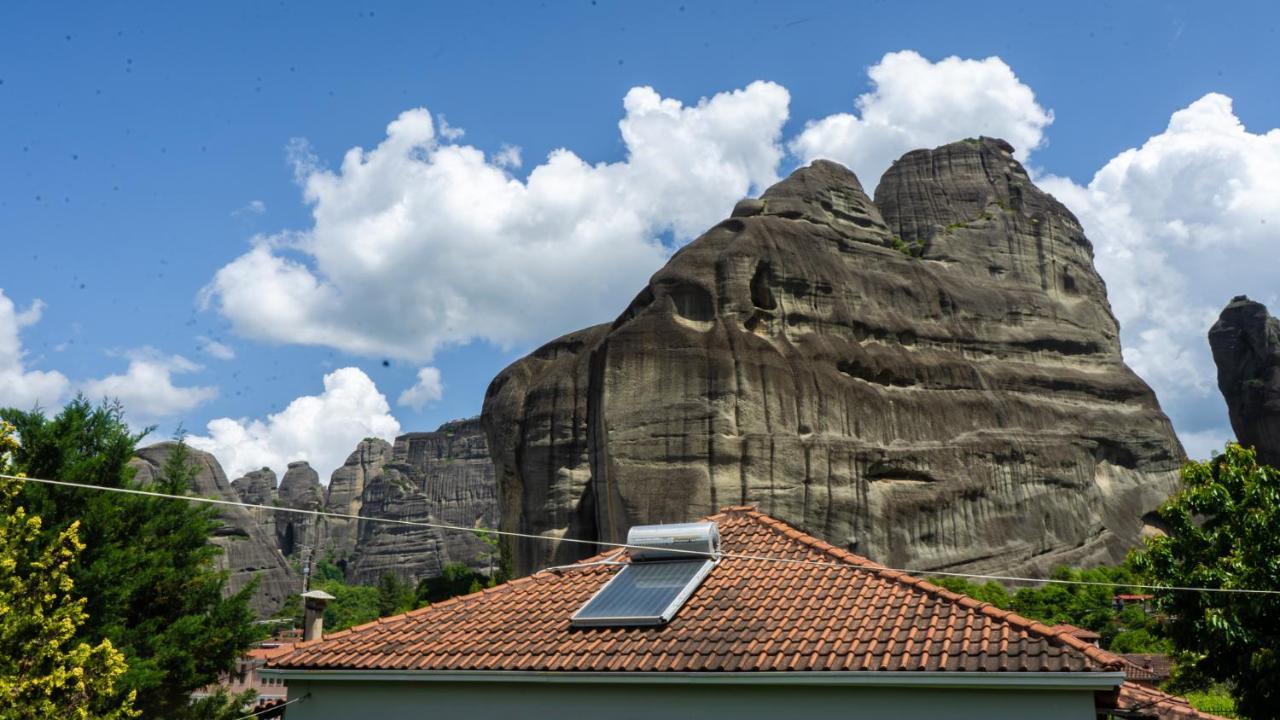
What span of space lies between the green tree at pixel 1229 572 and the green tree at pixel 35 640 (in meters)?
16.3

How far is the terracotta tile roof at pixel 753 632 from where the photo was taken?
26.7 ft

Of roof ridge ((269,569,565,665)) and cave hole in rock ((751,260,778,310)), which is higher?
cave hole in rock ((751,260,778,310))

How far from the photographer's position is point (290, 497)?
6240 inches

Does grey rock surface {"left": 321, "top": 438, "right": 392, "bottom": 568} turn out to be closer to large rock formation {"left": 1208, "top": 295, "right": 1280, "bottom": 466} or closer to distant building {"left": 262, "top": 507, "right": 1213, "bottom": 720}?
large rock formation {"left": 1208, "top": 295, "right": 1280, "bottom": 466}

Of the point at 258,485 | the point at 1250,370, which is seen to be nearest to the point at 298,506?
the point at 258,485

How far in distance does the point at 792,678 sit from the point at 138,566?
52.9ft

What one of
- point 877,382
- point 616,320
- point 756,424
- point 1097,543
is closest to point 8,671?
point 756,424

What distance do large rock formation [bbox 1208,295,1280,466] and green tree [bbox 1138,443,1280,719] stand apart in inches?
2595

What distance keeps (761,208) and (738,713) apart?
2277 inches

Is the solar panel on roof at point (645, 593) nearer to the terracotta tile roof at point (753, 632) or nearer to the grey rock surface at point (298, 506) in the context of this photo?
the terracotta tile roof at point (753, 632)

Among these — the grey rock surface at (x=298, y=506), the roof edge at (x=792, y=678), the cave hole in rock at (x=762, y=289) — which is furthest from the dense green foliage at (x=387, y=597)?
the roof edge at (x=792, y=678)

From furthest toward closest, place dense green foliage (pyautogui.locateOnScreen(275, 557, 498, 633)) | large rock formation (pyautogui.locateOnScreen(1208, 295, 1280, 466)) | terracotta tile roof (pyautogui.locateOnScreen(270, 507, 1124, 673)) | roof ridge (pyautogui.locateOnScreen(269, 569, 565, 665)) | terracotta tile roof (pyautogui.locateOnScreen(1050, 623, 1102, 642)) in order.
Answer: large rock formation (pyautogui.locateOnScreen(1208, 295, 1280, 466)) < dense green foliage (pyautogui.locateOnScreen(275, 557, 498, 633)) < roof ridge (pyautogui.locateOnScreen(269, 569, 565, 665)) < terracotta tile roof (pyautogui.locateOnScreen(1050, 623, 1102, 642)) < terracotta tile roof (pyautogui.locateOnScreen(270, 507, 1124, 673))

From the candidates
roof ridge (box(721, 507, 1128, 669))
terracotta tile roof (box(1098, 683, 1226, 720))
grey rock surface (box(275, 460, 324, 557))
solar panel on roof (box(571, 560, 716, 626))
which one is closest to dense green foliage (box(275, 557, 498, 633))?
grey rock surface (box(275, 460, 324, 557))

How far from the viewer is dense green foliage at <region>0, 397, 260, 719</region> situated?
17.2 m
